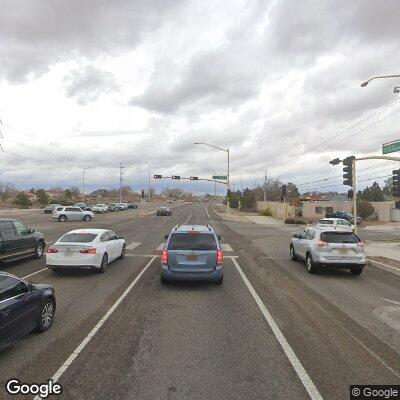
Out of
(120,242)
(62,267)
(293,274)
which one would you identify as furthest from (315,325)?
(120,242)

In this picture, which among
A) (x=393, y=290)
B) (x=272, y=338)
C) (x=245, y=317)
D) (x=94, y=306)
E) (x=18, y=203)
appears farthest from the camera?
(x=18, y=203)

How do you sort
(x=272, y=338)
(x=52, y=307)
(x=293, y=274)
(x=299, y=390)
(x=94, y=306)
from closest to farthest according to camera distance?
(x=299, y=390), (x=272, y=338), (x=52, y=307), (x=94, y=306), (x=293, y=274)

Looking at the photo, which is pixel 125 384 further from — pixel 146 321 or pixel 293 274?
pixel 293 274

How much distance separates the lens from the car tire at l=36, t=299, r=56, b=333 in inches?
279

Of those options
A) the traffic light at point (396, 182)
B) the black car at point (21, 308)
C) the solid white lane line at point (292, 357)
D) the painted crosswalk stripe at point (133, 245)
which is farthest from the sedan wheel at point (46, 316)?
the traffic light at point (396, 182)

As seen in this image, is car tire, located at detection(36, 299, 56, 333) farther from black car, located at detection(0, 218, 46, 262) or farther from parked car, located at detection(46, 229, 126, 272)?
black car, located at detection(0, 218, 46, 262)

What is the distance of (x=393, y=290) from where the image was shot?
37.3ft

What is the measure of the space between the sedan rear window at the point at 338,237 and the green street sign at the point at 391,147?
22.8 ft

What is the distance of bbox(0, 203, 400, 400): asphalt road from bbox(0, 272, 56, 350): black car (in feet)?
0.92

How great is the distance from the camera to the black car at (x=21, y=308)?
5859mm

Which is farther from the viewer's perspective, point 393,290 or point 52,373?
point 393,290

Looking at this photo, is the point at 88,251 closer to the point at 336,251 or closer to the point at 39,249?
the point at 39,249

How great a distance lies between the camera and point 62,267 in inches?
492

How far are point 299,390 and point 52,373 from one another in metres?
3.28
